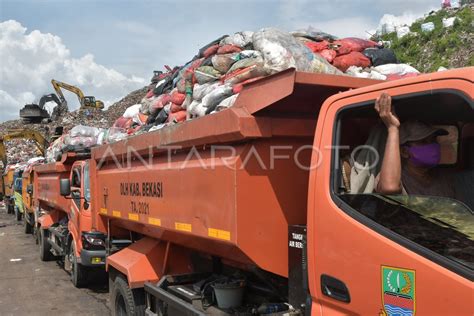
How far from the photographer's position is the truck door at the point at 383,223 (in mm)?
1877

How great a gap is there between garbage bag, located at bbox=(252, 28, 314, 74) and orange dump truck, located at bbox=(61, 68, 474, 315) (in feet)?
4.29

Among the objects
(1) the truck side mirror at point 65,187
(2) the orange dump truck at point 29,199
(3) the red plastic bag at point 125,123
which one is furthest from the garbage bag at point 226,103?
(2) the orange dump truck at point 29,199

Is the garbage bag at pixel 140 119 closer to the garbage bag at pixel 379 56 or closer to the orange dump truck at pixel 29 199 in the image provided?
the garbage bag at pixel 379 56

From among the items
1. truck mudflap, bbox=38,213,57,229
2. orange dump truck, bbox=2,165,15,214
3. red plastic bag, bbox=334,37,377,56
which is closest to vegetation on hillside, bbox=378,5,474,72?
red plastic bag, bbox=334,37,377,56

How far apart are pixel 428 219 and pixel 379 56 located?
3.88 metres

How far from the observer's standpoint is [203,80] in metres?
5.88

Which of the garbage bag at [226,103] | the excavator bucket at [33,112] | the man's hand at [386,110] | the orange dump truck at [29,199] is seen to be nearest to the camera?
the man's hand at [386,110]

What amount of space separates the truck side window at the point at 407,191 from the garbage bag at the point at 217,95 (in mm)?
2367

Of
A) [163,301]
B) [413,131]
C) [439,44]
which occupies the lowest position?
[163,301]

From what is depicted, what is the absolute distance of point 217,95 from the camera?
4.84 m

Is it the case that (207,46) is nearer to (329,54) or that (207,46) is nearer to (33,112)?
(329,54)

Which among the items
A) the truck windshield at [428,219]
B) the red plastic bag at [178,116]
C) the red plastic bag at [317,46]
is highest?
the red plastic bag at [317,46]

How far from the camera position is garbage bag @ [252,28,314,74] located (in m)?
4.39

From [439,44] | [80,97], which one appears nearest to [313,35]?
[439,44]
